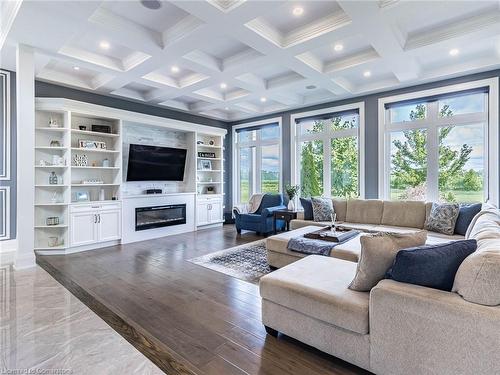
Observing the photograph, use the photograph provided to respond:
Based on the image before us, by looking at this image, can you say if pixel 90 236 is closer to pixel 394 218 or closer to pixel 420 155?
pixel 394 218

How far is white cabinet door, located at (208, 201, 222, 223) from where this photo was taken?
7.35m

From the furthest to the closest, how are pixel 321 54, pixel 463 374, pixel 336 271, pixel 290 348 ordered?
pixel 321 54 → pixel 336 271 → pixel 290 348 → pixel 463 374

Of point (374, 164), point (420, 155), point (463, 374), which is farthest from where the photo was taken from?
point (374, 164)

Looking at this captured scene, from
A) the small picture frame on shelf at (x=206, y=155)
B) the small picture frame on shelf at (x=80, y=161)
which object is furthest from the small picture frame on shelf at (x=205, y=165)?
the small picture frame on shelf at (x=80, y=161)

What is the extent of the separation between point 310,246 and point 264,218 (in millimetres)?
2643

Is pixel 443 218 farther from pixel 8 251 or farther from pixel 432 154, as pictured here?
pixel 8 251

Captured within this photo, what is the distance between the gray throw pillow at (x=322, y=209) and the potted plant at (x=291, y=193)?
48.5 inches

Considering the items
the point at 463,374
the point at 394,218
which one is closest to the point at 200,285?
the point at 463,374

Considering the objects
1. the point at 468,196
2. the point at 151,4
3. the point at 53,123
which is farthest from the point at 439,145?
the point at 53,123

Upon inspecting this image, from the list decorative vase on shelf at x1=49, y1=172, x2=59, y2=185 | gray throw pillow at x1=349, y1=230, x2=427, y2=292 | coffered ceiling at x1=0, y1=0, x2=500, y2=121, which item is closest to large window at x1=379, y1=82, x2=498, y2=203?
coffered ceiling at x1=0, y1=0, x2=500, y2=121

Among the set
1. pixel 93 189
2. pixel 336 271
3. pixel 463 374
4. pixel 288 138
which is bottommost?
pixel 463 374

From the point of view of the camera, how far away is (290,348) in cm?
214

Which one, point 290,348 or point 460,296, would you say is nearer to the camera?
point 460,296

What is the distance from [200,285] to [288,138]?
187 inches
